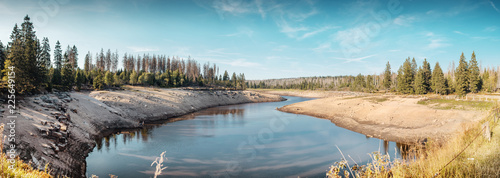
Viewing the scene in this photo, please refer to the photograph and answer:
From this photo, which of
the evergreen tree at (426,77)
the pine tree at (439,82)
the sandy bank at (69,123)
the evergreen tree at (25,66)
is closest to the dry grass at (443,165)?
the sandy bank at (69,123)

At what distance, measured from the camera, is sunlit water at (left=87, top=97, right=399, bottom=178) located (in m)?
14.3

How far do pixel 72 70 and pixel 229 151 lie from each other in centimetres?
6824

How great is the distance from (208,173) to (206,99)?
48010 mm

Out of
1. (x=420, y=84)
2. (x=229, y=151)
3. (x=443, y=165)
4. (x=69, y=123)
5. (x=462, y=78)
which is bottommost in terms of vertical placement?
(x=229, y=151)

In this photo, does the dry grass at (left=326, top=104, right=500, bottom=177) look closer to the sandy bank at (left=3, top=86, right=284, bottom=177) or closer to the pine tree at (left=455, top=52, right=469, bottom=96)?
the sandy bank at (left=3, top=86, right=284, bottom=177)

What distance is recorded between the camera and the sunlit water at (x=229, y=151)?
14.3m

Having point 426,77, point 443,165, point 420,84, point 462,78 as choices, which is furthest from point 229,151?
point 426,77

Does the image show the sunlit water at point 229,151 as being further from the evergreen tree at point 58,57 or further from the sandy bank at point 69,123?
the evergreen tree at point 58,57

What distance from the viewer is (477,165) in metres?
5.61

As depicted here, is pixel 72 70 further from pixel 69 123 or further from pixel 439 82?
pixel 439 82

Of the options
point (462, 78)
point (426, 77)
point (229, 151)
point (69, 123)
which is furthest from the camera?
point (426, 77)

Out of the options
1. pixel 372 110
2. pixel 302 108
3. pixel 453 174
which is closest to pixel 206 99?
pixel 302 108

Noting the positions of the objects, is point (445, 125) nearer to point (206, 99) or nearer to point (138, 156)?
point (138, 156)

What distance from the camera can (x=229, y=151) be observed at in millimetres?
18594
